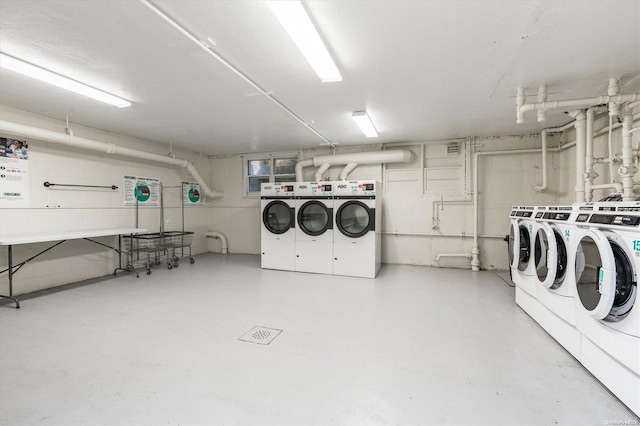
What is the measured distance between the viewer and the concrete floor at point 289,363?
1632mm

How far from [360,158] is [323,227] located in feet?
5.39

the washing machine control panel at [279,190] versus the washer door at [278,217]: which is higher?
the washing machine control panel at [279,190]

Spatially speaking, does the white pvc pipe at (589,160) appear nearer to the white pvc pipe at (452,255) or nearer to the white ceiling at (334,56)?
the white ceiling at (334,56)

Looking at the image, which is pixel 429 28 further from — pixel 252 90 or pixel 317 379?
pixel 317 379

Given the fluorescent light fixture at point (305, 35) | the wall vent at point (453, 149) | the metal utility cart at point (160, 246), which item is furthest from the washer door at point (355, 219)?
the metal utility cart at point (160, 246)

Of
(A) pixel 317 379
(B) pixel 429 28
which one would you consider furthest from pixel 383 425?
(B) pixel 429 28

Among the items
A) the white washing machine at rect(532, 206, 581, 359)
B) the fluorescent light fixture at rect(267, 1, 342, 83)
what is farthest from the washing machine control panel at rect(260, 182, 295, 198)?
the white washing machine at rect(532, 206, 581, 359)

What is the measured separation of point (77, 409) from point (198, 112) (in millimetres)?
3294

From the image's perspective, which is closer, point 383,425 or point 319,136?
point 383,425

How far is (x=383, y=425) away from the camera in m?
1.54

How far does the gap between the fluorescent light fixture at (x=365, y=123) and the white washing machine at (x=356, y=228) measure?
83cm

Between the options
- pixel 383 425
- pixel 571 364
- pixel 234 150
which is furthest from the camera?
pixel 234 150

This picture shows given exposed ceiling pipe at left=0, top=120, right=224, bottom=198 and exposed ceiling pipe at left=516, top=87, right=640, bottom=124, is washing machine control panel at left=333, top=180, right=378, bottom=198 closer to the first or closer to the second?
exposed ceiling pipe at left=516, top=87, right=640, bottom=124

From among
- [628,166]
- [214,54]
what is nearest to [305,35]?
[214,54]
